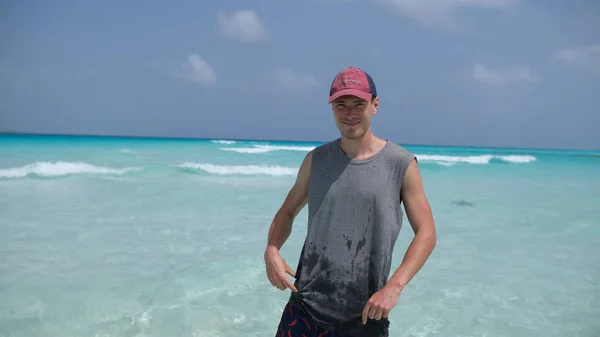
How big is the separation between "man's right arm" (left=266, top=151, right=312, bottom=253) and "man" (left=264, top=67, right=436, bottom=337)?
85 mm

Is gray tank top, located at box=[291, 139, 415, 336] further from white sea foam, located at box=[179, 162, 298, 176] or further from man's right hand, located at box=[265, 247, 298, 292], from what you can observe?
white sea foam, located at box=[179, 162, 298, 176]

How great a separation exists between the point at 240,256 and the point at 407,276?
191 inches

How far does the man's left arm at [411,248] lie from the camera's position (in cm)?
169

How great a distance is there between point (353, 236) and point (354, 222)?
0.17ft

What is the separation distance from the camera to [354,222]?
1890mm

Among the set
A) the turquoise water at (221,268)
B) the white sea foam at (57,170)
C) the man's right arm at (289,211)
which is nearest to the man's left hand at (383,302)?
the man's right arm at (289,211)

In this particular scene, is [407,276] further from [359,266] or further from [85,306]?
[85,306]

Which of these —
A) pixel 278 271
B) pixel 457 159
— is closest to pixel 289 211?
pixel 278 271

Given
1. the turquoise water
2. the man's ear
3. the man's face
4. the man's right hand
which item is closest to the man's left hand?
the man's right hand

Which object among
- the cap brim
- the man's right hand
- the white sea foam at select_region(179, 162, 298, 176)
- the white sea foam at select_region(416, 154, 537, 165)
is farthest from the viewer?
the white sea foam at select_region(416, 154, 537, 165)

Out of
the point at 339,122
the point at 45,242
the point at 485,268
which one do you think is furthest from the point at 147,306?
the point at 485,268

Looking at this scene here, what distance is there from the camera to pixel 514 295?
Answer: 523cm

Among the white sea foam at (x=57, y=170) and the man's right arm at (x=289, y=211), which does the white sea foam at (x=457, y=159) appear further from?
the man's right arm at (x=289, y=211)

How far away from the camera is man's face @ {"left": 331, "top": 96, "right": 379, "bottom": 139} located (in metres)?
1.88
